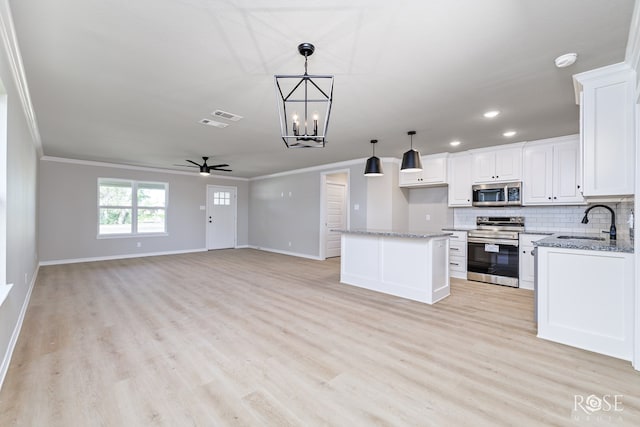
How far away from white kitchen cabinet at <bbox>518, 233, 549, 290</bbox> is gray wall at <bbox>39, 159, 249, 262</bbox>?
317 inches

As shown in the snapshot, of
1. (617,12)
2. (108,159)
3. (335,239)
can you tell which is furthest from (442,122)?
(108,159)

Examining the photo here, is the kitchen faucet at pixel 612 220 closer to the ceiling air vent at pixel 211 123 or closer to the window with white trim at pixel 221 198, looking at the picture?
the ceiling air vent at pixel 211 123

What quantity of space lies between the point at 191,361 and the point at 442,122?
394cm

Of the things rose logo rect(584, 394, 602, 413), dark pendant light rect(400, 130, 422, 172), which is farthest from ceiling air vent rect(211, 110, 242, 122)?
rose logo rect(584, 394, 602, 413)

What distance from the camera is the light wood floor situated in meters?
1.71

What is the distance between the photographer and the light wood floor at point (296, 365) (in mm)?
1715

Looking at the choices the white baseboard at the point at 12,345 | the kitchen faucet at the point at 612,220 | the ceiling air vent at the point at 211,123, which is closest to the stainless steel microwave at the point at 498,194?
the kitchen faucet at the point at 612,220

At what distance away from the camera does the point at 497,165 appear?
5152 millimetres

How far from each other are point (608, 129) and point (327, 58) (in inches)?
96.8

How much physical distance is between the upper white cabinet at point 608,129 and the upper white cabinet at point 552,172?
7.73 feet

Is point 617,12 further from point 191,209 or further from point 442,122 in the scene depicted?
point 191,209

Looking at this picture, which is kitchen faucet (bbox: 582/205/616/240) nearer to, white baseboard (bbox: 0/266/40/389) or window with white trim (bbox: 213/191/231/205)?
white baseboard (bbox: 0/266/40/389)

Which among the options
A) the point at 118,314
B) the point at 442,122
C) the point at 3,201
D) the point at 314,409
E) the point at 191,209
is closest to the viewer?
the point at 314,409

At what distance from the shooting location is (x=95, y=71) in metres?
2.57
